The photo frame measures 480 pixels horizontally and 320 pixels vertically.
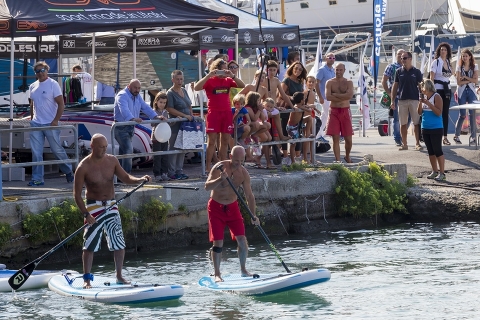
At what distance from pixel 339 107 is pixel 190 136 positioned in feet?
10.1

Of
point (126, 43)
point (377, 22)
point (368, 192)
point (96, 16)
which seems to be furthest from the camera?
point (377, 22)

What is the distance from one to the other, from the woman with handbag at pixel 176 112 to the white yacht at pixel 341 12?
35.3 m

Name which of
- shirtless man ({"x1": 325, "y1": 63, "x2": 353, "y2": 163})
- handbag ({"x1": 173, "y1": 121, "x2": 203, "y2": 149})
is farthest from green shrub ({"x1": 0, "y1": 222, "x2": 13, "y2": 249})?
shirtless man ({"x1": 325, "y1": 63, "x2": 353, "y2": 163})

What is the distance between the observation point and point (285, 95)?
16.3 metres

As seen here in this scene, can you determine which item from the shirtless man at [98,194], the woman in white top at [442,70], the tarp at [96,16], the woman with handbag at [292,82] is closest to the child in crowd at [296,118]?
the woman with handbag at [292,82]

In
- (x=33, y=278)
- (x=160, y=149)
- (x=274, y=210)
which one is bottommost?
(x=33, y=278)

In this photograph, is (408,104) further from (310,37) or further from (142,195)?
(310,37)

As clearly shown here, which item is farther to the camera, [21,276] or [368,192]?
[368,192]

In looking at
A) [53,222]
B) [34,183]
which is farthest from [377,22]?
[53,222]

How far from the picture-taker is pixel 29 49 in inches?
789

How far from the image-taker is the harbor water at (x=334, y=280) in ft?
35.2

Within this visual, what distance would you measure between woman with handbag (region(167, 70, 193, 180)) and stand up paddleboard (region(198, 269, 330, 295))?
11.1ft

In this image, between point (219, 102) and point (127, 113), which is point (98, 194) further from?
point (219, 102)

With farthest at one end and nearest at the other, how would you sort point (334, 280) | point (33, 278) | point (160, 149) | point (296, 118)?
point (296, 118) → point (160, 149) → point (334, 280) → point (33, 278)
